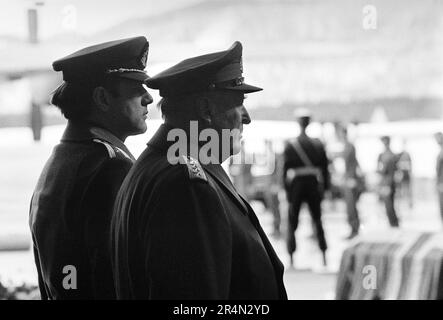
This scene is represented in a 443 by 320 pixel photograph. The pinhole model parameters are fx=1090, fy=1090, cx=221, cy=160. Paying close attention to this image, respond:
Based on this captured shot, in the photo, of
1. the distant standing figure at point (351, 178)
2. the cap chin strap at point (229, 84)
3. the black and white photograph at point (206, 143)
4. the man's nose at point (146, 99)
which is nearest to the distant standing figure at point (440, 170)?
the black and white photograph at point (206, 143)

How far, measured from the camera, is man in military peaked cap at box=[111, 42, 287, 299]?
200 cm

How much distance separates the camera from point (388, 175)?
28.4 feet

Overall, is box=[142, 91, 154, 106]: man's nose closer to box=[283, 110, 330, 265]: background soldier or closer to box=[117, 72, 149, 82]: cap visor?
box=[117, 72, 149, 82]: cap visor

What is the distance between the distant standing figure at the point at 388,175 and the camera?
8391 millimetres

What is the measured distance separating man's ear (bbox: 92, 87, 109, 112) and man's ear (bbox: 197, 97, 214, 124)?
1.54 feet

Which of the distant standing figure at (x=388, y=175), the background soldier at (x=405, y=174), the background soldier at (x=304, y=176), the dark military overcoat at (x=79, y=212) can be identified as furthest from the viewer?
the background soldier at (x=405, y=174)

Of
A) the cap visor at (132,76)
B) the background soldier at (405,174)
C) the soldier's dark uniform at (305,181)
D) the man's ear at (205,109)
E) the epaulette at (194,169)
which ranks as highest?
the cap visor at (132,76)

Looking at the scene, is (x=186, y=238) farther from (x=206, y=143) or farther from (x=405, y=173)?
(x=405, y=173)

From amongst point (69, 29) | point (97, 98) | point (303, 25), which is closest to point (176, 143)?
point (97, 98)

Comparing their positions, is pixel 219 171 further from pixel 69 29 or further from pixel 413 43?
pixel 413 43

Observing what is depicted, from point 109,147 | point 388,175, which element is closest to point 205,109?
point 109,147

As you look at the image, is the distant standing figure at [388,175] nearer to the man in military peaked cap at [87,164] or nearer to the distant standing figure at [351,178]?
the distant standing figure at [351,178]

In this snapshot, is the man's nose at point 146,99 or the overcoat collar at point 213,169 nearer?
the overcoat collar at point 213,169

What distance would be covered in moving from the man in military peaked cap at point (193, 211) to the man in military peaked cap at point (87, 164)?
0.95ft
